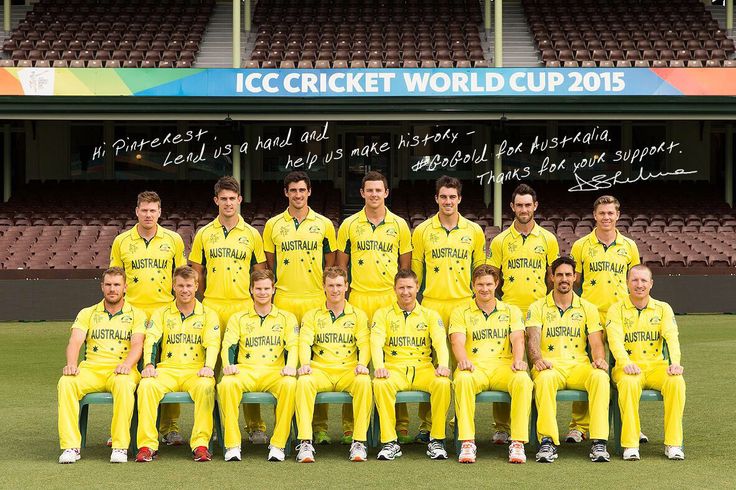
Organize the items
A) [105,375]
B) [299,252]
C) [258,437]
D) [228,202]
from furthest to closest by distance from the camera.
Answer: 1. [299,252]
2. [228,202]
3. [258,437]
4. [105,375]

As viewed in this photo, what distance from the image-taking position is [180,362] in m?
8.54

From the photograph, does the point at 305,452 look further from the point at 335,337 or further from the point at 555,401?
the point at 555,401

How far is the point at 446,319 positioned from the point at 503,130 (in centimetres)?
1507

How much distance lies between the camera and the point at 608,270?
9234mm

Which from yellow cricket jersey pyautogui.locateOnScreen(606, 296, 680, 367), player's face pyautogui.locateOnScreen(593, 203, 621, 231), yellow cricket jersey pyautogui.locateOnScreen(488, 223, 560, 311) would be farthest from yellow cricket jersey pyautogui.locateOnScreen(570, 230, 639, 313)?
yellow cricket jersey pyautogui.locateOnScreen(606, 296, 680, 367)

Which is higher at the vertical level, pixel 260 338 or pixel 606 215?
pixel 606 215

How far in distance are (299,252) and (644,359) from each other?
9.78 ft

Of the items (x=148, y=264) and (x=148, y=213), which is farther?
(x=148, y=264)

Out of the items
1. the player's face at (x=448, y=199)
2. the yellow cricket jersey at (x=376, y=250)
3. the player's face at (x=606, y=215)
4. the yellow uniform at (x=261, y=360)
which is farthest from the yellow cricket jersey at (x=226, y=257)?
the player's face at (x=606, y=215)

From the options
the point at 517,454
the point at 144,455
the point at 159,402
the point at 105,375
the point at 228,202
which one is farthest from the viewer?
the point at 228,202

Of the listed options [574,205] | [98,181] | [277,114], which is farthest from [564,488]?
[98,181]

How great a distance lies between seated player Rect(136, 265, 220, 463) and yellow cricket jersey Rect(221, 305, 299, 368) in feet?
0.45

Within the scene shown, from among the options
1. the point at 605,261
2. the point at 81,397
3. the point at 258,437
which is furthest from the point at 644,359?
the point at 81,397
